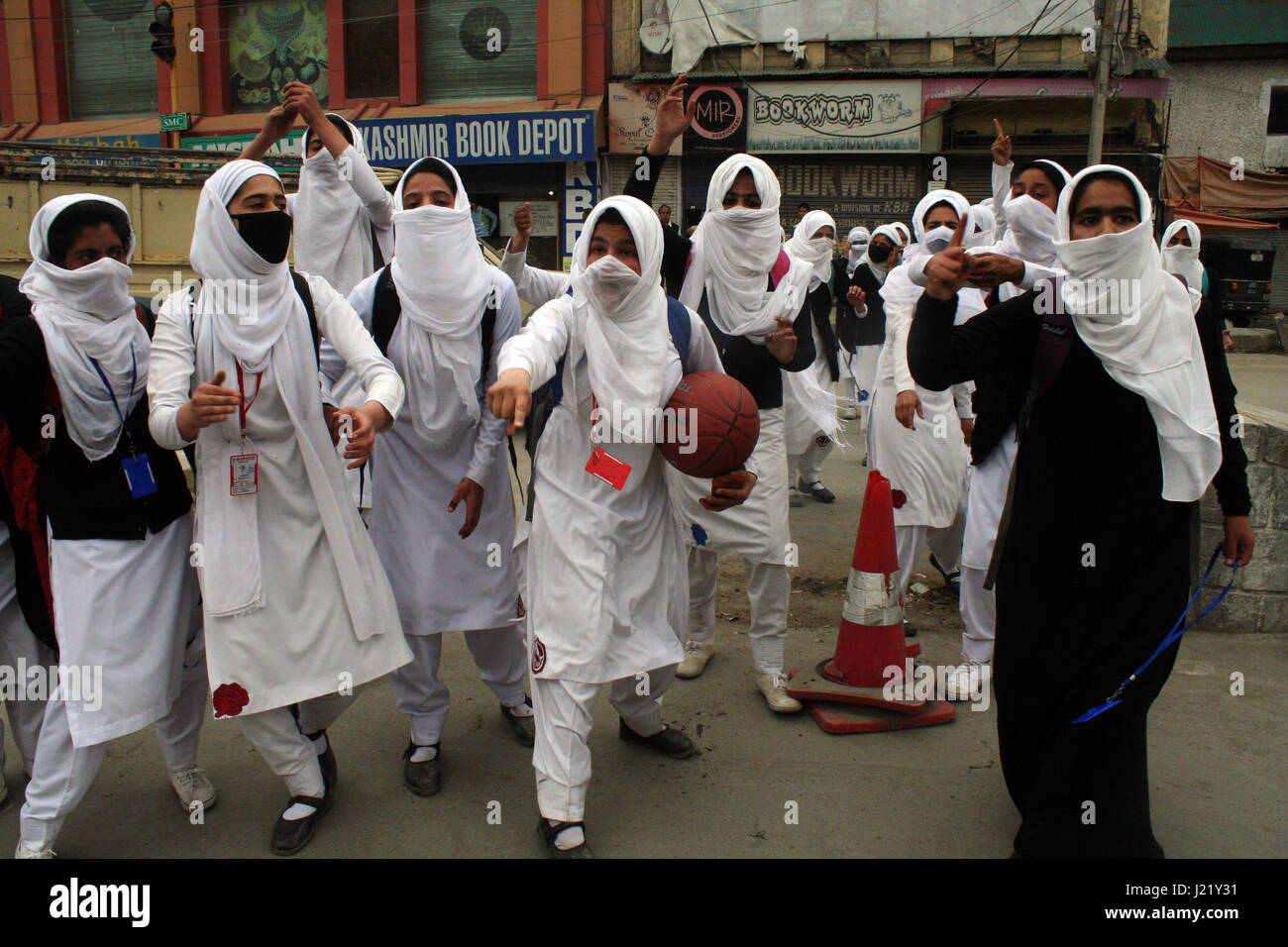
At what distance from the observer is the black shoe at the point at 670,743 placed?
366 cm

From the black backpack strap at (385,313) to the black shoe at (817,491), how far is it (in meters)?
4.55

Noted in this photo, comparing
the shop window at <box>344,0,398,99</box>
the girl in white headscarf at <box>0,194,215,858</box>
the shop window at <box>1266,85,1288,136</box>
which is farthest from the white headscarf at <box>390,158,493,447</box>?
the shop window at <box>1266,85,1288,136</box>

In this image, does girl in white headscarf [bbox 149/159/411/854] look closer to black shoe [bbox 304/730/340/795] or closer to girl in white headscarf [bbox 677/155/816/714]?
black shoe [bbox 304/730/340/795]

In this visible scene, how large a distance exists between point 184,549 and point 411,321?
105 cm

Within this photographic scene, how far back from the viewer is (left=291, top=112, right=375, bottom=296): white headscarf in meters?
4.21

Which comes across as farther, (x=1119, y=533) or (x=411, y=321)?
(x=411, y=321)

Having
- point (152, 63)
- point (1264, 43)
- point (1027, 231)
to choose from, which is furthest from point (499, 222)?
point (1027, 231)

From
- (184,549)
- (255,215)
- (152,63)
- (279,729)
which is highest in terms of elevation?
(152,63)

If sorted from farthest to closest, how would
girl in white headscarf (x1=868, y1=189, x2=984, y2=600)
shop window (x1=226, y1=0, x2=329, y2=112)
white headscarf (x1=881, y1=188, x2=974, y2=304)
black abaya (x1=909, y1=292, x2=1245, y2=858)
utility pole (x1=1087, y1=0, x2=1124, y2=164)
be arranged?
shop window (x1=226, y1=0, x2=329, y2=112)
utility pole (x1=1087, y1=0, x2=1124, y2=164)
white headscarf (x1=881, y1=188, x2=974, y2=304)
girl in white headscarf (x1=868, y1=189, x2=984, y2=600)
black abaya (x1=909, y1=292, x2=1245, y2=858)

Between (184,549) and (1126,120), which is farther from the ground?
(1126,120)

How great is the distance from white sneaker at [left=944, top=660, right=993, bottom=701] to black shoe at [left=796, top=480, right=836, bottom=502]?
10.7 feet

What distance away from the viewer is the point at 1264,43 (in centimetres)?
2066

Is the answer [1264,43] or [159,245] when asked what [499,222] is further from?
[1264,43]

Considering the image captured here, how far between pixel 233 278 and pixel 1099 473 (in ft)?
8.35
